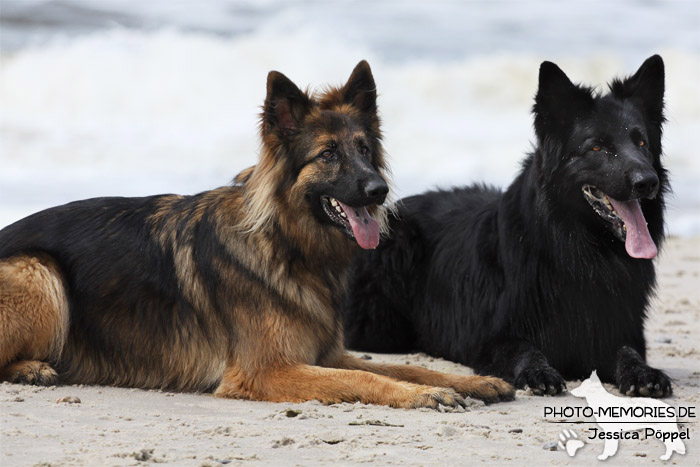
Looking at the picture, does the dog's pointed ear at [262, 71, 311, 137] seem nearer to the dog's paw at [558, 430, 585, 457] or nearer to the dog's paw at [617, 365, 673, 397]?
the dog's paw at [558, 430, 585, 457]

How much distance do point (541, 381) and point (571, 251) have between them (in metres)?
0.96

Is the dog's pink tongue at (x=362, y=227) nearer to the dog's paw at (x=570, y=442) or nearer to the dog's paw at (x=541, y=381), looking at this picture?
the dog's paw at (x=541, y=381)

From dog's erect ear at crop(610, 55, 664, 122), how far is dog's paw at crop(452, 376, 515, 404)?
216cm

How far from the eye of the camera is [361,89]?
570 centimetres

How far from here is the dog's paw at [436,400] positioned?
496 centimetres

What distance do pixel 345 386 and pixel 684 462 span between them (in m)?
1.95

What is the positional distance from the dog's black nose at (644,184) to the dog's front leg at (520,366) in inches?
50.4

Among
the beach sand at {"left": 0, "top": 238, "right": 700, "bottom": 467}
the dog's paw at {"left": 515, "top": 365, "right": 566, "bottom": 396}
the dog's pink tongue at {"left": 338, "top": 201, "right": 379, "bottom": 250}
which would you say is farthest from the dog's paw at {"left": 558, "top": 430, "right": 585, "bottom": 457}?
the dog's pink tongue at {"left": 338, "top": 201, "right": 379, "bottom": 250}

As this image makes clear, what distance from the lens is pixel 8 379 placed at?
5.39 meters

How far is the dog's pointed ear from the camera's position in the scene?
5.32m

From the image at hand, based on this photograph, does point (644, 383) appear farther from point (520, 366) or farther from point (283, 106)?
point (283, 106)

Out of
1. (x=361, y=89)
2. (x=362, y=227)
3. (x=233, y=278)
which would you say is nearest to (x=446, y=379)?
(x=362, y=227)

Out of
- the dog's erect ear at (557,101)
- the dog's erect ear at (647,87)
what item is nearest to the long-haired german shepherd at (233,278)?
the dog's erect ear at (557,101)

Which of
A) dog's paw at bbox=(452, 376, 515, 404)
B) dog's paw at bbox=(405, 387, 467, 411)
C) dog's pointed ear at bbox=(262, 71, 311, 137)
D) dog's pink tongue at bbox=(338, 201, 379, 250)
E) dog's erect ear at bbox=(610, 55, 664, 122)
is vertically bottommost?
dog's paw at bbox=(405, 387, 467, 411)
